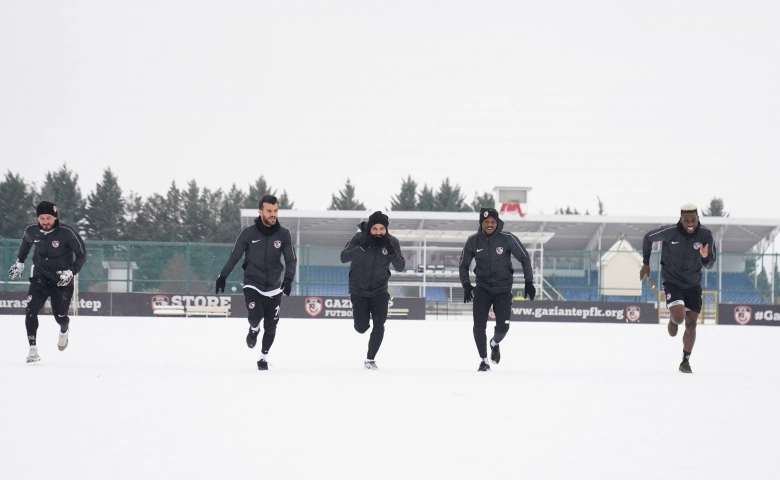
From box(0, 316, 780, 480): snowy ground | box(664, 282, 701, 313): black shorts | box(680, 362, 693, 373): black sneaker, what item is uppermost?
box(664, 282, 701, 313): black shorts

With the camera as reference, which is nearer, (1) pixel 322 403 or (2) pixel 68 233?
(1) pixel 322 403

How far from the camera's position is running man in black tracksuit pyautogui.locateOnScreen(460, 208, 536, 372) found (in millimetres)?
10711

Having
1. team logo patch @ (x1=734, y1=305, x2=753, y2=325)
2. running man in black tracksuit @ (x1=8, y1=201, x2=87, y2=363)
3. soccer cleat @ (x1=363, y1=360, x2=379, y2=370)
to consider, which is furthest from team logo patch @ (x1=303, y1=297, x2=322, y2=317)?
soccer cleat @ (x1=363, y1=360, x2=379, y2=370)

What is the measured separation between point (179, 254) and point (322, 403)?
100 ft

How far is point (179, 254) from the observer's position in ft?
121

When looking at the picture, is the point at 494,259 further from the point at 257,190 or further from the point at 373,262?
the point at 257,190

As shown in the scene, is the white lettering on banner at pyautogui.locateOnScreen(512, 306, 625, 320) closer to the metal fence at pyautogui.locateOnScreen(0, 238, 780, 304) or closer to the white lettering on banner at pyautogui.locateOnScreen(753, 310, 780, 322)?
the metal fence at pyautogui.locateOnScreen(0, 238, 780, 304)

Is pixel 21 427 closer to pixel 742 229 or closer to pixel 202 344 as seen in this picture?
pixel 202 344

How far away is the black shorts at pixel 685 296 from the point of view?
10.9m

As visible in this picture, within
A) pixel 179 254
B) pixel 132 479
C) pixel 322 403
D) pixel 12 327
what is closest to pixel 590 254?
pixel 179 254

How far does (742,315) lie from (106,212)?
5695 centimetres

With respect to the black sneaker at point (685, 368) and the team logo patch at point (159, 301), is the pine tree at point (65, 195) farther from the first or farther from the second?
the black sneaker at point (685, 368)

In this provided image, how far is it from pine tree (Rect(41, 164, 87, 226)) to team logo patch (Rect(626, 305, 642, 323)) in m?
54.0

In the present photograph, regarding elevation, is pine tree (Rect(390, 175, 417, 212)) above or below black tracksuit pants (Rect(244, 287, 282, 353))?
above
